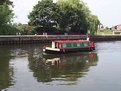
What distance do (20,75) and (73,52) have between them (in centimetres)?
2343

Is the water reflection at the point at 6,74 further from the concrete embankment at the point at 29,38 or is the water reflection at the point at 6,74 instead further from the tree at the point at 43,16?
the tree at the point at 43,16

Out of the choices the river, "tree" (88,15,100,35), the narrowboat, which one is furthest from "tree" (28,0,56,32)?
the river

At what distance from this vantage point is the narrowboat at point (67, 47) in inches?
2127

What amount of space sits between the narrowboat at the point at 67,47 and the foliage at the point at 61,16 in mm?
36108

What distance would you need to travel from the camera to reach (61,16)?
97062mm

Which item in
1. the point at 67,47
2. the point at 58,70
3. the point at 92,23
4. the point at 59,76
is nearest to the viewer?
the point at 59,76

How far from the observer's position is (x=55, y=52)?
54000 mm

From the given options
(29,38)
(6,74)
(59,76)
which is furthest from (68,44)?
(29,38)

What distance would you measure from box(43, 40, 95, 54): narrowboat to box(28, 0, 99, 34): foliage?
36108 millimetres

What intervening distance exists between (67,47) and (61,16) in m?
41.6

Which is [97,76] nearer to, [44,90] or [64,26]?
[44,90]

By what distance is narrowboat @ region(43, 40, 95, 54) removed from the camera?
177 ft

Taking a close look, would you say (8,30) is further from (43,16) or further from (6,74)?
(6,74)

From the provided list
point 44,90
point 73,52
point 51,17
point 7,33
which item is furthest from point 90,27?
point 44,90
